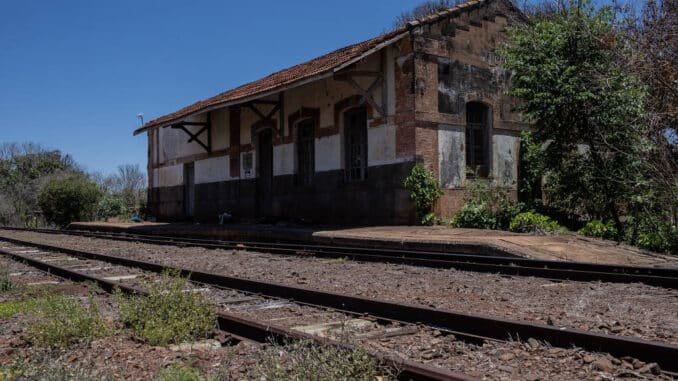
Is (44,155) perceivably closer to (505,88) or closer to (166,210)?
(166,210)

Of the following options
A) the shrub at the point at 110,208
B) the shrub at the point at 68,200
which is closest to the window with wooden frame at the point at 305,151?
the shrub at the point at 68,200

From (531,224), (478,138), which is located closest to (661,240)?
(531,224)

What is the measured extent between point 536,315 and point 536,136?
12003 mm

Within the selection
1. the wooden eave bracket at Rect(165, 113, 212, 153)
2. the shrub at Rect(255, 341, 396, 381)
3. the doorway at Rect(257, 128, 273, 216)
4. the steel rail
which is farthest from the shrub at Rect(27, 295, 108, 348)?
the wooden eave bracket at Rect(165, 113, 212, 153)

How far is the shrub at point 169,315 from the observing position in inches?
180

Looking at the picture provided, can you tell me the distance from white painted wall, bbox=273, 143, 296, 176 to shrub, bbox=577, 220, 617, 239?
10013 mm

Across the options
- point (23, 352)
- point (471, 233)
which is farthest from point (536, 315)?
point (471, 233)

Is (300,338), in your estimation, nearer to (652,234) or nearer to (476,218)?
(652,234)

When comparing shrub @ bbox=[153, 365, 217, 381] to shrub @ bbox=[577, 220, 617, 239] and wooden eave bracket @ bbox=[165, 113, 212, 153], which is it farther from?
wooden eave bracket @ bbox=[165, 113, 212, 153]

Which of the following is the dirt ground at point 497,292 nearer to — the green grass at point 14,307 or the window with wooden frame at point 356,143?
the green grass at point 14,307

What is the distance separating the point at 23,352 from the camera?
4.29 metres

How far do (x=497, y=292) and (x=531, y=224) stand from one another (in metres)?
8.30

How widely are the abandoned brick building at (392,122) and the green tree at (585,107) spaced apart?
1.71 m

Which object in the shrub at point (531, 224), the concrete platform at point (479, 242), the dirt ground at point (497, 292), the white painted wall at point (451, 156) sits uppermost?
the white painted wall at point (451, 156)
